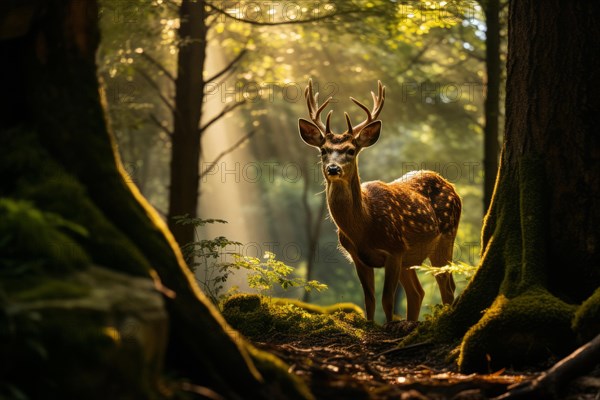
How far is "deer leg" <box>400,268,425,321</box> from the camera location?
11.0m

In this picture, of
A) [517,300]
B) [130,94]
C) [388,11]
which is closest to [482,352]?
[517,300]

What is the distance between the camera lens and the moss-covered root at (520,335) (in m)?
6.19

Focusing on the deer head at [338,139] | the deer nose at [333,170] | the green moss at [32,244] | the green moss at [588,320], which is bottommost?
the green moss at [588,320]

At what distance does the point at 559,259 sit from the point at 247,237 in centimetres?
4085

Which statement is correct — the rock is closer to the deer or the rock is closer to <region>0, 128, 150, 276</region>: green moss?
<region>0, 128, 150, 276</region>: green moss

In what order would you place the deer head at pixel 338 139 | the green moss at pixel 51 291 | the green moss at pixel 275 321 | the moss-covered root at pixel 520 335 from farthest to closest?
the deer head at pixel 338 139 < the green moss at pixel 275 321 < the moss-covered root at pixel 520 335 < the green moss at pixel 51 291

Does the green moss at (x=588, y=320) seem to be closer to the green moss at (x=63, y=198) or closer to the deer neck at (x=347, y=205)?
the green moss at (x=63, y=198)

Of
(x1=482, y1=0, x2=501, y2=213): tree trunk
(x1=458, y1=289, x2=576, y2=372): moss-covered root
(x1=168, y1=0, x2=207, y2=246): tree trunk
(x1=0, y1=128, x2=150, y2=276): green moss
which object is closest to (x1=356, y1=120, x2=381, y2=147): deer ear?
(x1=168, y1=0, x2=207, y2=246): tree trunk

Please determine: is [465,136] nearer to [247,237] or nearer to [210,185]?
[210,185]

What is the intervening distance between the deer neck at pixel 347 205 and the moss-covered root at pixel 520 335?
3535mm

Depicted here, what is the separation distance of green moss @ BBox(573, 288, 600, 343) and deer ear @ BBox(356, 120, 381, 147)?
14.7ft

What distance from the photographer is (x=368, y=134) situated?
399 inches

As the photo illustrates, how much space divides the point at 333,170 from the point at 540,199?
2.93 metres

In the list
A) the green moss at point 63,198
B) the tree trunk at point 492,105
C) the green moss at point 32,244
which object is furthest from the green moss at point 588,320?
the tree trunk at point 492,105
